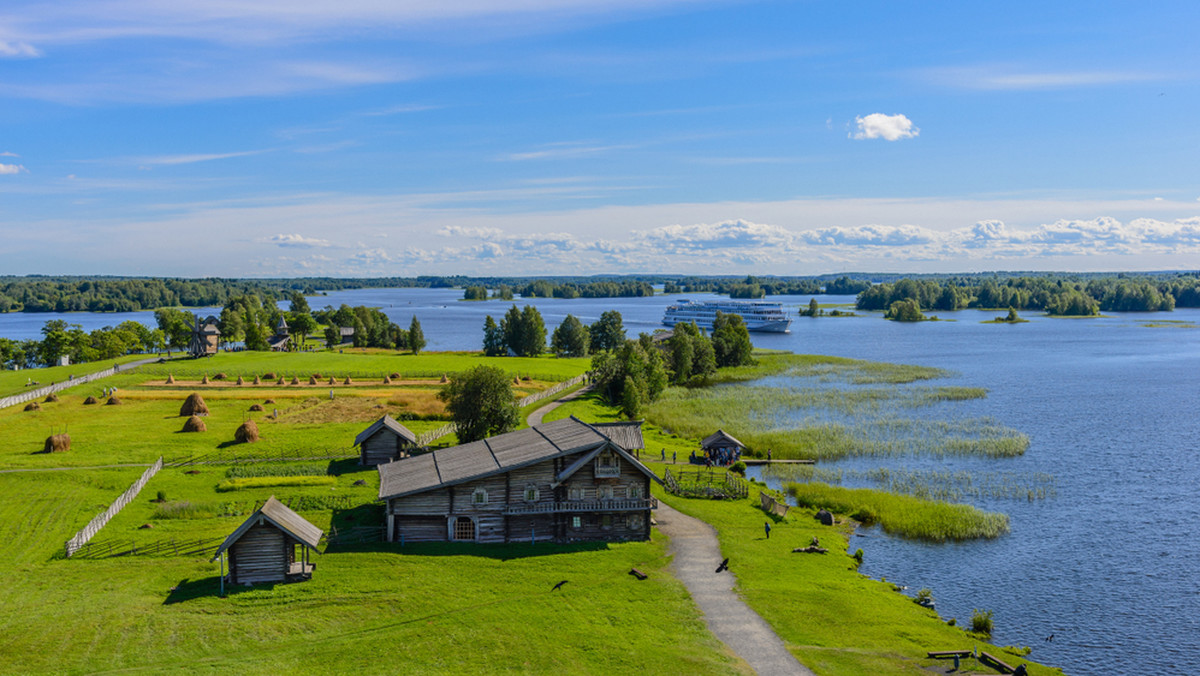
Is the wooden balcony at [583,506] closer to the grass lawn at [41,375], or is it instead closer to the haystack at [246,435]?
the haystack at [246,435]

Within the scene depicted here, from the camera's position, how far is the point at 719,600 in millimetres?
36062

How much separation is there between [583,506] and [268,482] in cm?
2644

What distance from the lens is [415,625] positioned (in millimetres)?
32406

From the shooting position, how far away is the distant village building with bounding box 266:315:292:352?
162m

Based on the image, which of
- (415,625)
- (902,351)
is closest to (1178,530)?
(415,625)

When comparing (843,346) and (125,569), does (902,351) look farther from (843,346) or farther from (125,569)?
(125,569)

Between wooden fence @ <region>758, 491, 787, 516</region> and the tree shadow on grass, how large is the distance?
32.3 meters

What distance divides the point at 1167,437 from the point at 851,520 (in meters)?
45.9

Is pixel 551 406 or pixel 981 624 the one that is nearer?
pixel 981 624

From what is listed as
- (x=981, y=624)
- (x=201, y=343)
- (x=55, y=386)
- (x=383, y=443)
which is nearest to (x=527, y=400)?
(x=383, y=443)

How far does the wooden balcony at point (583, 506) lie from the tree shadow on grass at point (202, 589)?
14.0 metres

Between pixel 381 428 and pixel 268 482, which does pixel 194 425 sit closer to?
pixel 268 482

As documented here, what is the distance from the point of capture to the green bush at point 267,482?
5428 cm

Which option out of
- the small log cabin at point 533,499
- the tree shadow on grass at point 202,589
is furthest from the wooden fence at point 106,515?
the small log cabin at point 533,499
